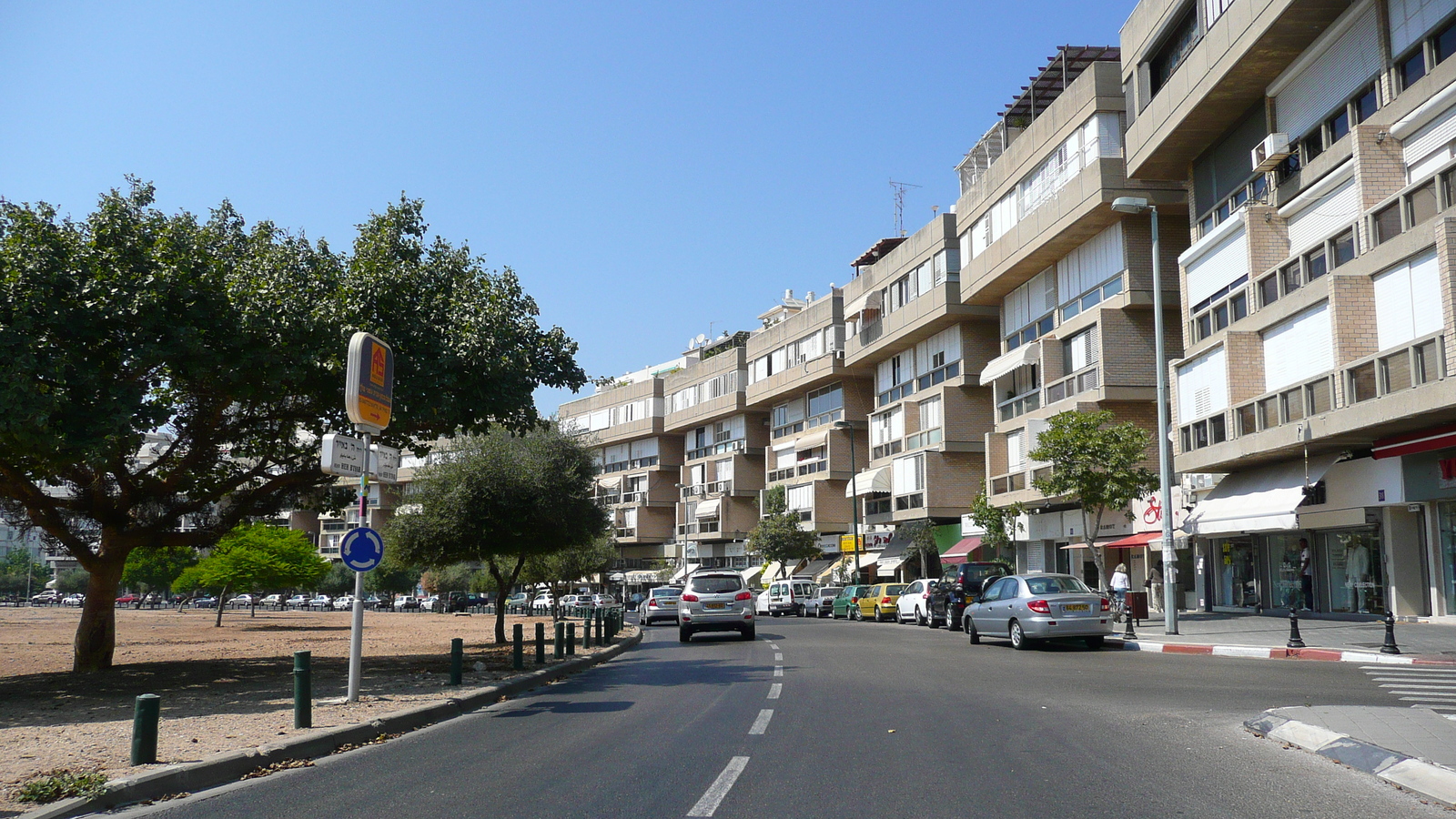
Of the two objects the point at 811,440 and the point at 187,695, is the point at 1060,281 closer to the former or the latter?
the point at 811,440

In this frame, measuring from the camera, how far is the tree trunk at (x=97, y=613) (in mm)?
17875

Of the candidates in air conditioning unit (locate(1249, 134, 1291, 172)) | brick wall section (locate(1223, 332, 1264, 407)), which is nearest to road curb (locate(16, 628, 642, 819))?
brick wall section (locate(1223, 332, 1264, 407))

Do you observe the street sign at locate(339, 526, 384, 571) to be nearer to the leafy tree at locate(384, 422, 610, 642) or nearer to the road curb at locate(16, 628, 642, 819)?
the road curb at locate(16, 628, 642, 819)

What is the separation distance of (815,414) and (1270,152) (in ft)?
134

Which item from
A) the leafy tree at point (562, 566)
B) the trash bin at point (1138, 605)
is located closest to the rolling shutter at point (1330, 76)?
the trash bin at point (1138, 605)

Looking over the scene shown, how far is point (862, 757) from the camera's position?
8555 mm

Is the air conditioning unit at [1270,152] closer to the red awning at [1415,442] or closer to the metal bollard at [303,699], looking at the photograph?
the red awning at [1415,442]

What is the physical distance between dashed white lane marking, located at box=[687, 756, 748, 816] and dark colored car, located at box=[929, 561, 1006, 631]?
23.2 metres

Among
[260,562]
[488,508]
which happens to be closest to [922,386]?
[488,508]

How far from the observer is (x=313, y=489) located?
22922 millimetres

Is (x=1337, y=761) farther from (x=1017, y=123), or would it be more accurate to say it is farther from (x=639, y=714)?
(x=1017, y=123)

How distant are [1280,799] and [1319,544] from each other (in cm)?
2291

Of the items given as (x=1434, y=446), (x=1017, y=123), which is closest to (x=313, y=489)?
(x=1434, y=446)

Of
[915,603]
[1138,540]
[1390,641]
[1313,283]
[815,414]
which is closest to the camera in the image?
[1390,641]
